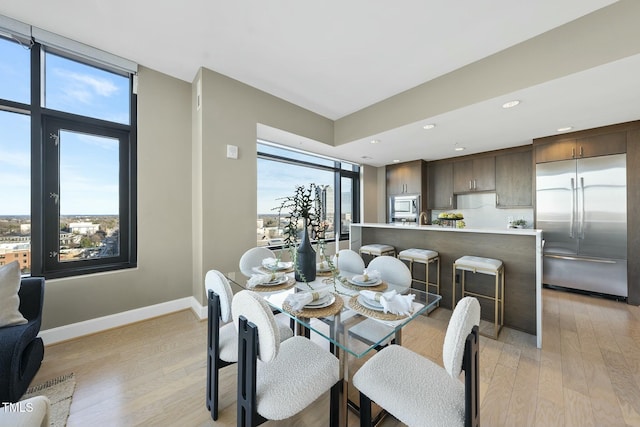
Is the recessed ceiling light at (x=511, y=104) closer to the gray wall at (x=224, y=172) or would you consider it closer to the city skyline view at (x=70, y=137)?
the gray wall at (x=224, y=172)

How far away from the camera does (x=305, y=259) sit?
1.76m

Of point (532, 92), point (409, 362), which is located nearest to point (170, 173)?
point (409, 362)

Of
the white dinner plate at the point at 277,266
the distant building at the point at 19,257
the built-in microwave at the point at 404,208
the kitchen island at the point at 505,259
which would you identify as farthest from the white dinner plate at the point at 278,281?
the built-in microwave at the point at 404,208

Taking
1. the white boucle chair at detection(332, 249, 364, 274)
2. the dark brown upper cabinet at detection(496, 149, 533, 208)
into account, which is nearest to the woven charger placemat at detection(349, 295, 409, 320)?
the white boucle chair at detection(332, 249, 364, 274)

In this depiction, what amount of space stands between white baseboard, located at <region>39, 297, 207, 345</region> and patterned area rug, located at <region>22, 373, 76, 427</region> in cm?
68

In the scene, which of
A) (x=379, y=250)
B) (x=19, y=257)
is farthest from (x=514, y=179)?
(x=19, y=257)

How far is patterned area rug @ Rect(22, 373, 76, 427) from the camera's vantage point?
140cm

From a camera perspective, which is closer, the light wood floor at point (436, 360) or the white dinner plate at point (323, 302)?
the white dinner plate at point (323, 302)

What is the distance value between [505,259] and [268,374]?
2633 millimetres

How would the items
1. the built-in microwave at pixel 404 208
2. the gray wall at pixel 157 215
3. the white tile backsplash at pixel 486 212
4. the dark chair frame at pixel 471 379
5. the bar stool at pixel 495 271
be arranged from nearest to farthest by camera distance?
the dark chair frame at pixel 471 379 → the bar stool at pixel 495 271 → the gray wall at pixel 157 215 → the white tile backsplash at pixel 486 212 → the built-in microwave at pixel 404 208

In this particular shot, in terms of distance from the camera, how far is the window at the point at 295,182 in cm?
374

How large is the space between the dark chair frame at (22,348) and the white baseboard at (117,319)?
44 cm

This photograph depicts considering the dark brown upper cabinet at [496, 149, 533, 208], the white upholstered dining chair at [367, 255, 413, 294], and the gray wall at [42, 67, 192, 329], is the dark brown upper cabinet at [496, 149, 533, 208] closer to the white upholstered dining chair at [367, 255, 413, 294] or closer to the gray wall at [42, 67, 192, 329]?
the white upholstered dining chair at [367, 255, 413, 294]

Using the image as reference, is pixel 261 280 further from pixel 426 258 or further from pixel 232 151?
pixel 426 258
